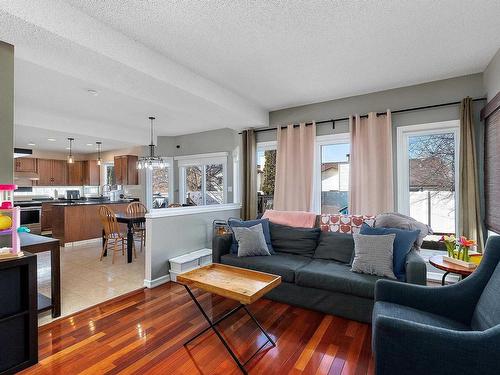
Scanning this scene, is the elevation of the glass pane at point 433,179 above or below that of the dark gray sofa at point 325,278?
above

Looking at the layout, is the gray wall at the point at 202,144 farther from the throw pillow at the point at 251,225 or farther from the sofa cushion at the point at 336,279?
the sofa cushion at the point at 336,279

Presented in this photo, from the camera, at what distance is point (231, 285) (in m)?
2.26

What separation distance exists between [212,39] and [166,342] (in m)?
2.78

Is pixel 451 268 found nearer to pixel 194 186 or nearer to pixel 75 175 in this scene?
pixel 194 186

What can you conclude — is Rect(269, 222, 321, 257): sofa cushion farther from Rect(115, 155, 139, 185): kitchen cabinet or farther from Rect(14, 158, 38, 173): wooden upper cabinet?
Rect(14, 158, 38, 173): wooden upper cabinet

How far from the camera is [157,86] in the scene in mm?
3027

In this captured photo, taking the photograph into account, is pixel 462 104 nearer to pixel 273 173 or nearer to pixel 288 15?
pixel 288 15

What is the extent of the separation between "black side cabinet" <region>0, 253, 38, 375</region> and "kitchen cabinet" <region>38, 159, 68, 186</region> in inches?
288

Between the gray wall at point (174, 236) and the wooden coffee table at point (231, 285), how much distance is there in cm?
121

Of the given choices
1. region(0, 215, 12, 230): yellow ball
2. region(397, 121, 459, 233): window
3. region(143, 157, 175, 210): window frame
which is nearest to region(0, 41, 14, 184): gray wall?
region(0, 215, 12, 230): yellow ball

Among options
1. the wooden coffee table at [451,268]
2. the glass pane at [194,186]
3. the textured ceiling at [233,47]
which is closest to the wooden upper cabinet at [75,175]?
the glass pane at [194,186]

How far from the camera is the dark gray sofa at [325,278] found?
2563 millimetres

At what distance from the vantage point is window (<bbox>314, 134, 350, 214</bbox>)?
446 centimetres

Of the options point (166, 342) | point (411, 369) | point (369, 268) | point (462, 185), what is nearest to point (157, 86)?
point (166, 342)
